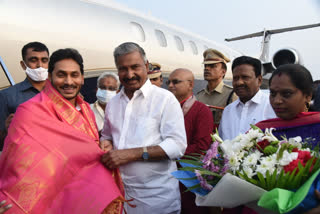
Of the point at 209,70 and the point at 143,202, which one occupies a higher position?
the point at 209,70

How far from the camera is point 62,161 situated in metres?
1.90

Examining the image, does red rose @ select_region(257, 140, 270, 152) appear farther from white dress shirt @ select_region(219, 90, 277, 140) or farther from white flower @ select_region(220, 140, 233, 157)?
white dress shirt @ select_region(219, 90, 277, 140)

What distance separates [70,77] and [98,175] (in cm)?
72

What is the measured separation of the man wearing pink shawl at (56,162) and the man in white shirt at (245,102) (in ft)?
4.67

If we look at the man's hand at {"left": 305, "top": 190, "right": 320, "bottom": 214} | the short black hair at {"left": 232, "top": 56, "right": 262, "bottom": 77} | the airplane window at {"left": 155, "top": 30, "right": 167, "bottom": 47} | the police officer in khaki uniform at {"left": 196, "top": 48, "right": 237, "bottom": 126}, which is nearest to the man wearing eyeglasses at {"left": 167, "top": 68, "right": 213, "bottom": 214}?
the short black hair at {"left": 232, "top": 56, "right": 262, "bottom": 77}

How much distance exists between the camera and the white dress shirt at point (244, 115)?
3.00 meters

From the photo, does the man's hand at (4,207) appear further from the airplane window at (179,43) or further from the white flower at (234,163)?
the airplane window at (179,43)

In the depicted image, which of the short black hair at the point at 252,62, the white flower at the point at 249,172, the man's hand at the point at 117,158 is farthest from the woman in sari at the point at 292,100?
the short black hair at the point at 252,62

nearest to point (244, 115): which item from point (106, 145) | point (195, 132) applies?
point (195, 132)

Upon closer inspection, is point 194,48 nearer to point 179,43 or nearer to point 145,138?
point 179,43

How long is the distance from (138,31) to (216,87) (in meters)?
4.56

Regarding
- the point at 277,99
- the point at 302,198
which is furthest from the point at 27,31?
the point at 302,198

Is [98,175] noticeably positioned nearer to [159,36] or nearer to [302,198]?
[302,198]

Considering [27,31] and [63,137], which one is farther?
[27,31]
